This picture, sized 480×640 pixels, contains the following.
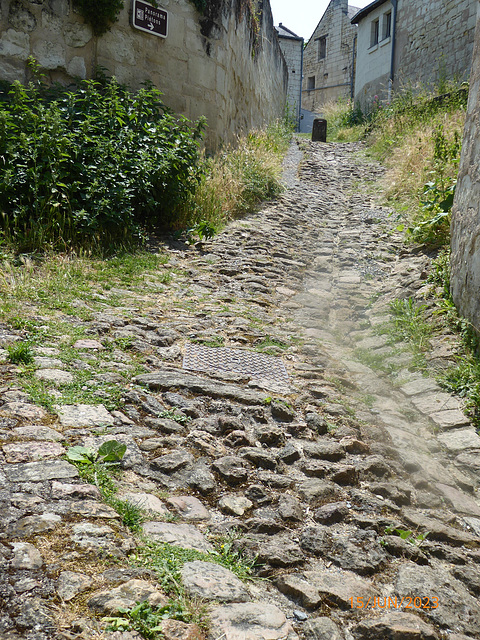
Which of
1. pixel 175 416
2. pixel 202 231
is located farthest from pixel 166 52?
pixel 175 416

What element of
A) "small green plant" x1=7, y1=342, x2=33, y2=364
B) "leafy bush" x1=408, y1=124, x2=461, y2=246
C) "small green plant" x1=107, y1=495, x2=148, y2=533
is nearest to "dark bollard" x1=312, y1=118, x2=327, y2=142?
"leafy bush" x1=408, y1=124, x2=461, y2=246

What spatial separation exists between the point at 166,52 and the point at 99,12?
122 cm

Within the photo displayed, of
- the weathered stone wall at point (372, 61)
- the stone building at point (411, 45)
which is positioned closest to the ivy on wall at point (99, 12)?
the stone building at point (411, 45)

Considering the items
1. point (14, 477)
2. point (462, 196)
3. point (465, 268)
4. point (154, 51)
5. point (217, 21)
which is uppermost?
point (217, 21)

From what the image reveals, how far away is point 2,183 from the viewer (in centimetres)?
480

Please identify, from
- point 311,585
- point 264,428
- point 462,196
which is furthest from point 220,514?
point 462,196

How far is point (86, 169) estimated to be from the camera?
5.36 meters

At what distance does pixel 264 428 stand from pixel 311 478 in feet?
1.34

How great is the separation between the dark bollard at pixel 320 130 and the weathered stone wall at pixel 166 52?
19.8 feet

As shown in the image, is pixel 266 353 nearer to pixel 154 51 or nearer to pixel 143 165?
pixel 143 165

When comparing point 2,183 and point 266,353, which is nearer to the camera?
point 266,353

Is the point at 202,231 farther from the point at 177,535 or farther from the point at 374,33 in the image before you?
the point at 374,33
